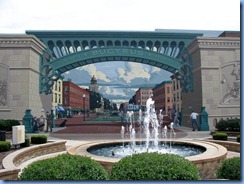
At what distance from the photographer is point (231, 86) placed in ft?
72.1

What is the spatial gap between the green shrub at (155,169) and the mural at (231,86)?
17.8m

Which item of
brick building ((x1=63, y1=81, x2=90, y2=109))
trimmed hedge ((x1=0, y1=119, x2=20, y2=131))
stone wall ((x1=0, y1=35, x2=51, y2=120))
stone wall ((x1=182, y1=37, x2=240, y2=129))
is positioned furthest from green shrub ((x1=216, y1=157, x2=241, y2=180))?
brick building ((x1=63, y1=81, x2=90, y2=109))

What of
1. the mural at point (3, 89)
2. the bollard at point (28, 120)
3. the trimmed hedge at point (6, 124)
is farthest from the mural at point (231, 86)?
the mural at point (3, 89)

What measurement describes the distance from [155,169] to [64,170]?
74.5 inches

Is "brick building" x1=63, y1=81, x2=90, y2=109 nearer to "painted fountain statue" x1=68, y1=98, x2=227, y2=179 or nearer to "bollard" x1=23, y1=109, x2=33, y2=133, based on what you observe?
"bollard" x1=23, y1=109, x2=33, y2=133

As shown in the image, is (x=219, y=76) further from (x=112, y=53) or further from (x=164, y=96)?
(x=164, y=96)

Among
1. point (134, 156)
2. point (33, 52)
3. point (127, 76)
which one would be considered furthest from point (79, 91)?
point (134, 156)

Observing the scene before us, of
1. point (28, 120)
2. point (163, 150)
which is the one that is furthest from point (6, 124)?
point (163, 150)

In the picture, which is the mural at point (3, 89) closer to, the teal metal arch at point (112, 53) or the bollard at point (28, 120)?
the bollard at point (28, 120)

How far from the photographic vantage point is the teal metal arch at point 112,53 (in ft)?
81.2

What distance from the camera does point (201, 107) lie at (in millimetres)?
22094

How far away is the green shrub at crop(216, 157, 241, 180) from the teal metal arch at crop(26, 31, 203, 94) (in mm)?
17988

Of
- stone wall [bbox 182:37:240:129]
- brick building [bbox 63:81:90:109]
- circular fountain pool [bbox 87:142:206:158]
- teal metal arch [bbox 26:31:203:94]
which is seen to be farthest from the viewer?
brick building [bbox 63:81:90:109]

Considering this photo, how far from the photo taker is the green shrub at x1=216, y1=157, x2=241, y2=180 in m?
6.44
